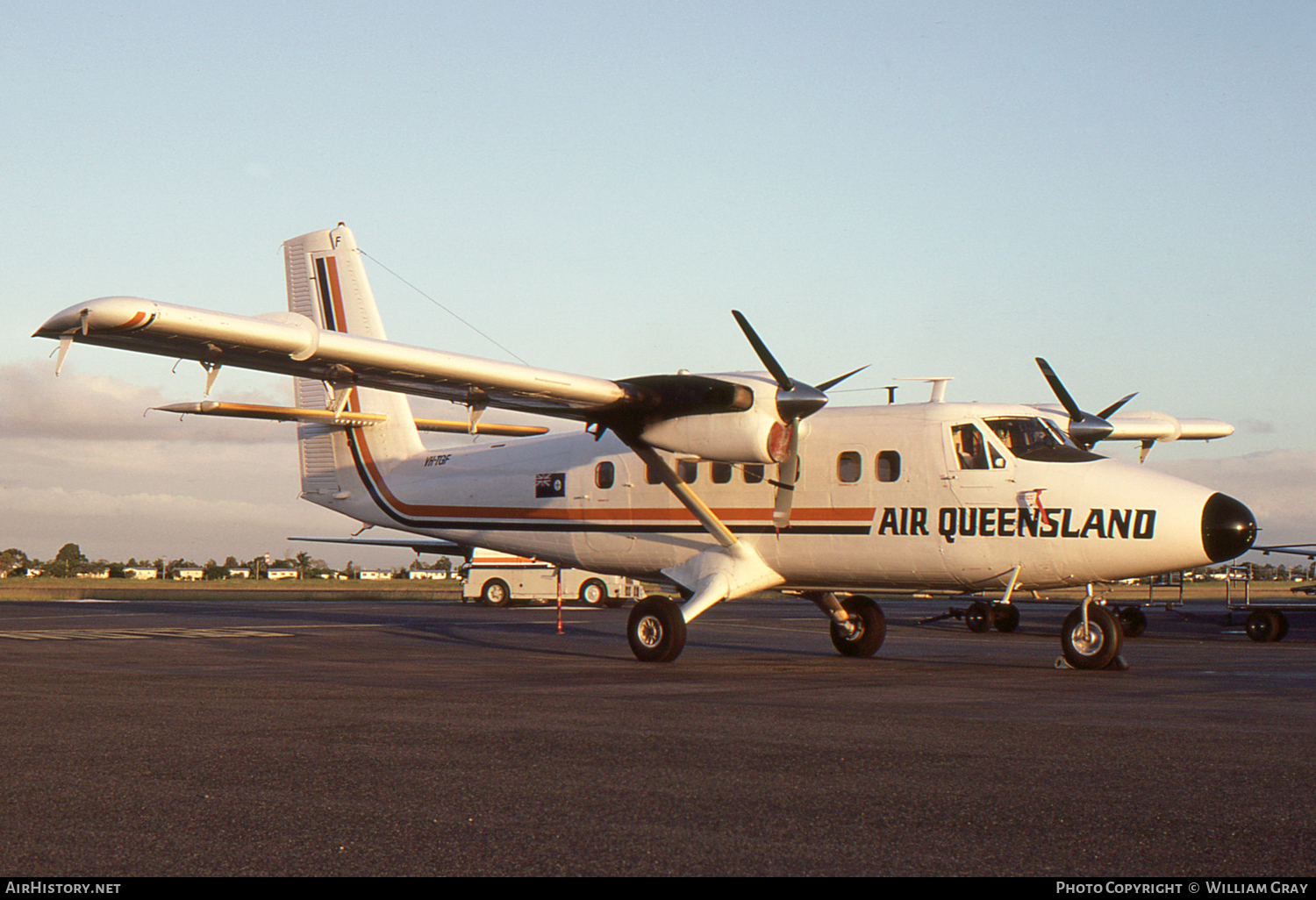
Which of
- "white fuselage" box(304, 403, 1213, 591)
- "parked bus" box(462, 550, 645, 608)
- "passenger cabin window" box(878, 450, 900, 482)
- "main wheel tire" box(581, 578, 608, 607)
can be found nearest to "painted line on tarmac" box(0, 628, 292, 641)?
"white fuselage" box(304, 403, 1213, 591)

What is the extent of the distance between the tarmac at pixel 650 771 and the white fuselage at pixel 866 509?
5.12 ft

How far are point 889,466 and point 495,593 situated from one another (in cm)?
3482

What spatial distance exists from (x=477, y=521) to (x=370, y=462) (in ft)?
10.0

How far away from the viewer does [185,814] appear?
580cm

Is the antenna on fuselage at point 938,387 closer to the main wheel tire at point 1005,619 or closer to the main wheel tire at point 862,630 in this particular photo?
the main wheel tire at point 862,630

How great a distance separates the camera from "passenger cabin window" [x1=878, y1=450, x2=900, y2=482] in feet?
53.6

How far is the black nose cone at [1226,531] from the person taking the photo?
14328 millimetres

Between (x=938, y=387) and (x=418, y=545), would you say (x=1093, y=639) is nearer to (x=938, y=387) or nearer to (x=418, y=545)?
(x=938, y=387)

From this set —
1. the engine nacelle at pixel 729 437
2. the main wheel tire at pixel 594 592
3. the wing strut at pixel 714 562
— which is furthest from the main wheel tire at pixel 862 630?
the main wheel tire at pixel 594 592

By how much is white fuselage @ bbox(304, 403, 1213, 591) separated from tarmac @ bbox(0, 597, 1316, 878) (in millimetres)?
1560

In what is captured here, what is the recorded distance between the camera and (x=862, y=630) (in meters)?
18.5

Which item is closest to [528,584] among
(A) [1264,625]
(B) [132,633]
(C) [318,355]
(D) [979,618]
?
(D) [979,618]

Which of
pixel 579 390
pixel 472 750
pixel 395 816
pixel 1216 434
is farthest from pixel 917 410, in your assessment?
pixel 395 816
